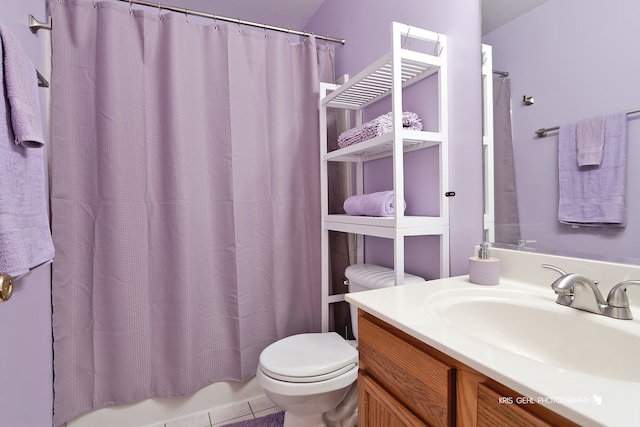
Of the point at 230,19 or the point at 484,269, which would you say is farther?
the point at 230,19

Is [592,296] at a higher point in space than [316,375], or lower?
higher

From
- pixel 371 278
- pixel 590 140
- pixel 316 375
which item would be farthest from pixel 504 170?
pixel 316 375

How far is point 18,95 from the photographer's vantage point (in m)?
0.83

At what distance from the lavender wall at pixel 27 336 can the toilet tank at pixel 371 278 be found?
123cm

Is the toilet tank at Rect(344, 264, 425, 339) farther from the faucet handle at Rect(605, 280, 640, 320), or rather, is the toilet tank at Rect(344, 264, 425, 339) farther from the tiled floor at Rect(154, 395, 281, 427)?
the tiled floor at Rect(154, 395, 281, 427)

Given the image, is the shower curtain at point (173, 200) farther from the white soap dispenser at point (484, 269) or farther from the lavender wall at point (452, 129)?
the white soap dispenser at point (484, 269)

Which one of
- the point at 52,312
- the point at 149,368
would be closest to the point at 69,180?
the point at 52,312

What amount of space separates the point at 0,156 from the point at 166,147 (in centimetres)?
78

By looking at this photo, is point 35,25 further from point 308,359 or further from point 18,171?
point 308,359

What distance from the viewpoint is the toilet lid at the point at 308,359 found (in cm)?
117

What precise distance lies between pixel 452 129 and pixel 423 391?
925 millimetres

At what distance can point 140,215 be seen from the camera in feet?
4.81

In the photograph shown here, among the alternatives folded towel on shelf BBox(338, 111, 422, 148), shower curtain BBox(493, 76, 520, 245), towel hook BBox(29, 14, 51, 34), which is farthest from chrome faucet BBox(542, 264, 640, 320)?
towel hook BBox(29, 14, 51, 34)

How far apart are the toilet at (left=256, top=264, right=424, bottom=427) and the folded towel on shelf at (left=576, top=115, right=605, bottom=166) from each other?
2.15 ft
